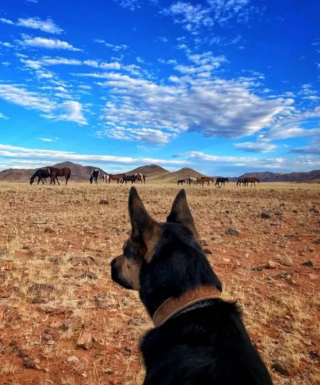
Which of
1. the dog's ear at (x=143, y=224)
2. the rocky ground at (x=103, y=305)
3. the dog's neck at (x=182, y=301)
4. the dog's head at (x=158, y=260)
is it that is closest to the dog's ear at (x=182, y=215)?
the dog's head at (x=158, y=260)

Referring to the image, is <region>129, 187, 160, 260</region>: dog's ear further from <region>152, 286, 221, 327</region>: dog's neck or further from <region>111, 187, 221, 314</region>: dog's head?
<region>152, 286, 221, 327</region>: dog's neck

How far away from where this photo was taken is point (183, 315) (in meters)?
2.39

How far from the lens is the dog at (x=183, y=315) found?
210cm

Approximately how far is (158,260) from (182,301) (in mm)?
424

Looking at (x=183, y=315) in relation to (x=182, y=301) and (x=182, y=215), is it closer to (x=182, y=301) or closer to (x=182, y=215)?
(x=182, y=301)

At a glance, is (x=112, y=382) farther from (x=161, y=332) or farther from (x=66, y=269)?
(x=66, y=269)

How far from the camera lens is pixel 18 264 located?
7988mm

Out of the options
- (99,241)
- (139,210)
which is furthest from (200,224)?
(139,210)

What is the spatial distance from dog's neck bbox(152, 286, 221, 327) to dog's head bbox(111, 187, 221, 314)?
0.05m

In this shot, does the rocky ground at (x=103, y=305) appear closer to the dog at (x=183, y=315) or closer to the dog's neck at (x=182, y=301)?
the dog at (x=183, y=315)

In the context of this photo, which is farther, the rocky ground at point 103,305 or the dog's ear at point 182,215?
the rocky ground at point 103,305

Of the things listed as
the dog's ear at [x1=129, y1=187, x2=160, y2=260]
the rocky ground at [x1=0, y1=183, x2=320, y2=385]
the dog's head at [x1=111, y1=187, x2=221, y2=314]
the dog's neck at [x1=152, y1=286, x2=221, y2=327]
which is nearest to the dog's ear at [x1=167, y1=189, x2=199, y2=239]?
the dog's head at [x1=111, y1=187, x2=221, y2=314]

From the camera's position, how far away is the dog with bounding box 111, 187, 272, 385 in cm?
210

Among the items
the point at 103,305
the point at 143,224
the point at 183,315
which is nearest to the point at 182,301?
the point at 183,315
